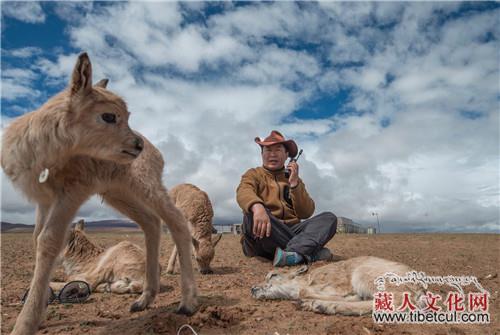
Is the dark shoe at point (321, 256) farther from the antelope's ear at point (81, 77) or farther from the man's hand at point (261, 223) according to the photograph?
the antelope's ear at point (81, 77)

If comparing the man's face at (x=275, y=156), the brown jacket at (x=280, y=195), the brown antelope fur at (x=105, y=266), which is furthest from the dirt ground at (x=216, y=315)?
the man's face at (x=275, y=156)

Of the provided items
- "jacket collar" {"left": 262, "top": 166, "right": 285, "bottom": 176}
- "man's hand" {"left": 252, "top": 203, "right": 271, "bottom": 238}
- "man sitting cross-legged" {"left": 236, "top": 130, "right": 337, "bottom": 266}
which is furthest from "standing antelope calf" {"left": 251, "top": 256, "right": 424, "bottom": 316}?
"jacket collar" {"left": 262, "top": 166, "right": 285, "bottom": 176}

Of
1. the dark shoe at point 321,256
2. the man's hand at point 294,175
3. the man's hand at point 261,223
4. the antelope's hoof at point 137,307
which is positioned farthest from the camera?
the man's hand at point 294,175

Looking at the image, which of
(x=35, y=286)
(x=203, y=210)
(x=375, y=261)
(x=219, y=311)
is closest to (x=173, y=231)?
(x=219, y=311)

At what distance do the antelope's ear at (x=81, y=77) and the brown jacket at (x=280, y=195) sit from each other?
4004 millimetres

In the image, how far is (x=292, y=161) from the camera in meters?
7.77

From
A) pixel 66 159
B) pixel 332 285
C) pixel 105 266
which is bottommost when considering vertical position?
pixel 332 285

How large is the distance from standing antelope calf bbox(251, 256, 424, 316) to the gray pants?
1373 mm

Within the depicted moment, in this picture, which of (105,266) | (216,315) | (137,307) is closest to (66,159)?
(137,307)

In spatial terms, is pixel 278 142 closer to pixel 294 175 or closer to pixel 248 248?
pixel 294 175

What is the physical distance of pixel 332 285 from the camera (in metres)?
5.07

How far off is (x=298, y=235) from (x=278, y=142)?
74.8 inches

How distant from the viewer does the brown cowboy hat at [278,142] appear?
25.9 ft

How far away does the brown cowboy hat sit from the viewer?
7.90m
